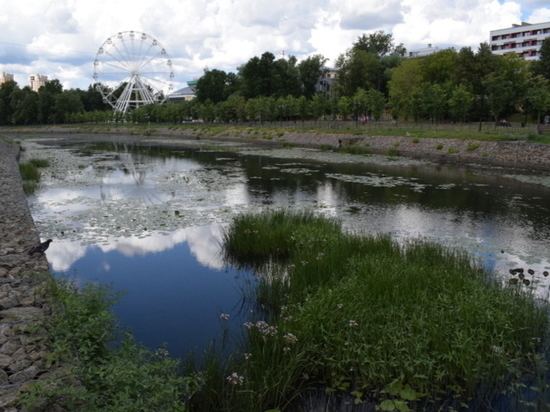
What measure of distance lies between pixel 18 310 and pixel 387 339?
14.9ft

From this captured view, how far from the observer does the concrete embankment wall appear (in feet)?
14.5

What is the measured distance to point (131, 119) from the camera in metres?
94.9

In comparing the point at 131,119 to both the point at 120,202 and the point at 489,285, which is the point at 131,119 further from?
the point at 489,285

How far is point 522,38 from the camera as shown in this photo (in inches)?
3944

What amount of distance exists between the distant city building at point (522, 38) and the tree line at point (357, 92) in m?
21.8

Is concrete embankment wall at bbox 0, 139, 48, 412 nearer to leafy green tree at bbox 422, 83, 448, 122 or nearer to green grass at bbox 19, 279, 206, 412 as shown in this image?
green grass at bbox 19, 279, 206, 412

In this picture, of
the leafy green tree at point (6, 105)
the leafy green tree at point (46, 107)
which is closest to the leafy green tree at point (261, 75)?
the leafy green tree at point (46, 107)

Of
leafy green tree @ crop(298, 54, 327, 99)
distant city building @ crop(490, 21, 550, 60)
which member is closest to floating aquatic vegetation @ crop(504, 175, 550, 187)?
leafy green tree @ crop(298, 54, 327, 99)

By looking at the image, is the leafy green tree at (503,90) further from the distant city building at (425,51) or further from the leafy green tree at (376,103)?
the distant city building at (425,51)

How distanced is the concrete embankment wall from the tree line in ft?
128

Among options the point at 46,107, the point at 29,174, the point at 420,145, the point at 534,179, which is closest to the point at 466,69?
the point at 420,145

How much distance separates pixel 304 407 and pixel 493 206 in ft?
42.9

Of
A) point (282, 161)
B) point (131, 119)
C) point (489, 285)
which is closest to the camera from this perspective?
point (489, 285)

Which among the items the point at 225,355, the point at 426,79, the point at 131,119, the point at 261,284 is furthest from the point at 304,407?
the point at 131,119
